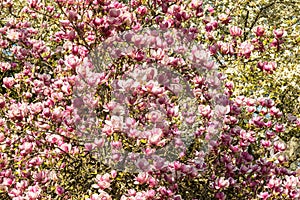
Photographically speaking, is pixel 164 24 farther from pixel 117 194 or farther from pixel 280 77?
pixel 280 77

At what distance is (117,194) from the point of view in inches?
184

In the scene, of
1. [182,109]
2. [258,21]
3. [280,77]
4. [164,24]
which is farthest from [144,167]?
[258,21]

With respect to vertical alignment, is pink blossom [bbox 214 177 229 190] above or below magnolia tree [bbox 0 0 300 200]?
below

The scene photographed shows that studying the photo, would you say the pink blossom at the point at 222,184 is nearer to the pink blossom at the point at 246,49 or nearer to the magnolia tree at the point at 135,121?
the magnolia tree at the point at 135,121

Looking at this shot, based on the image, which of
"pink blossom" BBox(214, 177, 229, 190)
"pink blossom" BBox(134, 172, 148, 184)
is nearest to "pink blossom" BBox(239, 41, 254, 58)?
"pink blossom" BBox(214, 177, 229, 190)

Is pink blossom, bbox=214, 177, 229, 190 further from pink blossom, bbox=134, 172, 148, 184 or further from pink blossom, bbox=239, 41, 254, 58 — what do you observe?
pink blossom, bbox=239, 41, 254, 58

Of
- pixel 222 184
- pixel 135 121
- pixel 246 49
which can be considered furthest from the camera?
pixel 246 49

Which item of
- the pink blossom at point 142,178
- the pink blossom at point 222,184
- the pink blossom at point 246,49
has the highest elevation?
the pink blossom at point 246,49

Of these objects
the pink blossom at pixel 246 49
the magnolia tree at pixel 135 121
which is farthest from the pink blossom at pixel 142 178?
the pink blossom at pixel 246 49

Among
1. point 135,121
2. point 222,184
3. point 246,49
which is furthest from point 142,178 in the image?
point 246,49

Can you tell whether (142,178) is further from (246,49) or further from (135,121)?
(246,49)

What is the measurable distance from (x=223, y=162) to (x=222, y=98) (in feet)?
2.42

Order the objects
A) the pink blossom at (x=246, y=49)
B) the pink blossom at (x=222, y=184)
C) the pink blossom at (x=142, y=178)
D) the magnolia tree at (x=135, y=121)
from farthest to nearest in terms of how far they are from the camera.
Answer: the pink blossom at (x=246, y=49), the pink blossom at (x=222, y=184), the magnolia tree at (x=135, y=121), the pink blossom at (x=142, y=178)

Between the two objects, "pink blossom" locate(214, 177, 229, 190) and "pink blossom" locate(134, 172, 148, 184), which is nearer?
"pink blossom" locate(134, 172, 148, 184)
